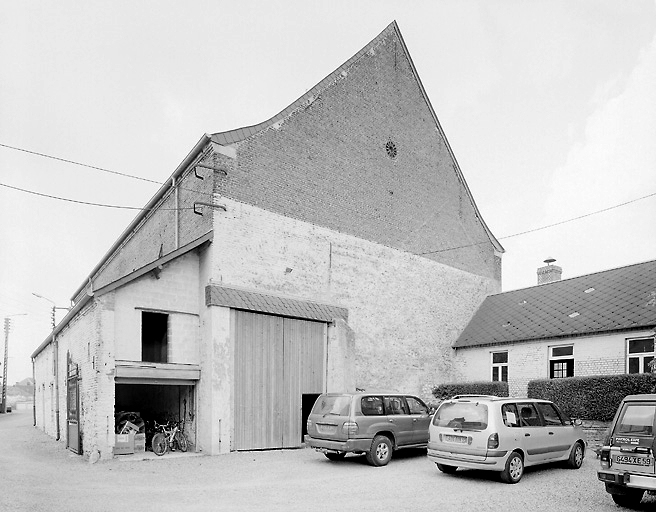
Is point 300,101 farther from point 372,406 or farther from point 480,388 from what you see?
point 480,388

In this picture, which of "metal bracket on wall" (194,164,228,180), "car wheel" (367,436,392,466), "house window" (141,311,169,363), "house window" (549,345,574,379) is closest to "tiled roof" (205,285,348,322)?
"house window" (141,311,169,363)

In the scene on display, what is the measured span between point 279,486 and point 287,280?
7.84 m

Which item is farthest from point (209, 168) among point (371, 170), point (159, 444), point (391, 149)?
point (391, 149)

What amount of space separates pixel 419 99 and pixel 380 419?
49.8ft

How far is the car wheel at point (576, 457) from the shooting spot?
12.2 meters

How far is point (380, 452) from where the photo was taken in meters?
13.3

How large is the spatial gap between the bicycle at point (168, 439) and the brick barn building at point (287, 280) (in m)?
0.34

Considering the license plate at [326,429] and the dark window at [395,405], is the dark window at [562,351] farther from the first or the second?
the license plate at [326,429]

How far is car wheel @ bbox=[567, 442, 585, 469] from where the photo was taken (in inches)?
479

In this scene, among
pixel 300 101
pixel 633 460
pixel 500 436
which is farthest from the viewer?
pixel 300 101

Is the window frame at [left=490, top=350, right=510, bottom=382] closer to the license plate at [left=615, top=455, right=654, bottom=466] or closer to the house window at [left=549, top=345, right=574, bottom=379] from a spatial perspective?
the house window at [left=549, top=345, right=574, bottom=379]

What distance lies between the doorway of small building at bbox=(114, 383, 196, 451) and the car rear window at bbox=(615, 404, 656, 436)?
10.9 m

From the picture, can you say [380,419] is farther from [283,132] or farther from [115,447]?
[283,132]

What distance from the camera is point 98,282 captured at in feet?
106
